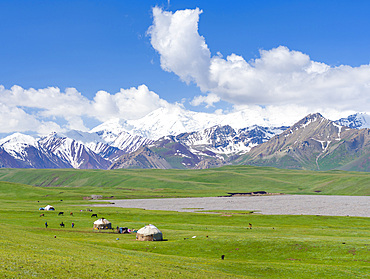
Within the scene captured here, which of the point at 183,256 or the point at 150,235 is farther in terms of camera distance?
the point at 150,235

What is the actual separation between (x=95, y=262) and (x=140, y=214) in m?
114

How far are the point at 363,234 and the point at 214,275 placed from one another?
62.9 meters

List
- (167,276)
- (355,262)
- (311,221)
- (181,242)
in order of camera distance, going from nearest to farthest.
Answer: (167,276) → (355,262) → (181,242) → (311,221)

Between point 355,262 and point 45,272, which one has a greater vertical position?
point 45,272

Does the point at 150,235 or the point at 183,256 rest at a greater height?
the point at 150,235

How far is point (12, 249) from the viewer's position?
47.2m

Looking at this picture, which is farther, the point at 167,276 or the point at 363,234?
the point at 363,234

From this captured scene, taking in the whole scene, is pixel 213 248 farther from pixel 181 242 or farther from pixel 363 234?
pixel 363 234

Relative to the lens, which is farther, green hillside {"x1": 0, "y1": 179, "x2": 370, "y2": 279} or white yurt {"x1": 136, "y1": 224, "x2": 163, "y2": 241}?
white yurt {"x1": 136, "y1": 224, "x2": 163, "y2": 241}

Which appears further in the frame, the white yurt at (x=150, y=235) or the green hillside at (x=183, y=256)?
the white yurt at (x=150, y=235)

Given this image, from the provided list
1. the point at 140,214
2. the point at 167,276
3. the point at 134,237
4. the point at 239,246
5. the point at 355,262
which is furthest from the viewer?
the point at 140,214

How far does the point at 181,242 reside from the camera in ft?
269

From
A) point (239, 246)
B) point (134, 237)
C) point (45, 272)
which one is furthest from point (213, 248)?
point (45, 272)

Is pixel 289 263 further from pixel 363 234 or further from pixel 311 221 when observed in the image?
pixel 311 221
